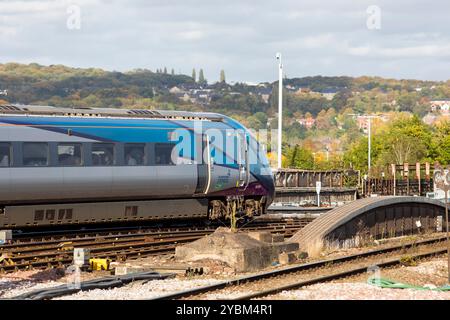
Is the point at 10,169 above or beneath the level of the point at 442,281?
above

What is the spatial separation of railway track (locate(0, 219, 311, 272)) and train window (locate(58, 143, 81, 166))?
209cm

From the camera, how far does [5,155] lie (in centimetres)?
2383

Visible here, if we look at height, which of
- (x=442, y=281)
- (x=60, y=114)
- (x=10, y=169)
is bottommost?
(x=442, y=281)

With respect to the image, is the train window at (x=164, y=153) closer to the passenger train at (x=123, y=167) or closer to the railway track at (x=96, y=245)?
the passenger train at (x=123, y=167)

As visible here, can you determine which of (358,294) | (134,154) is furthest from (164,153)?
(358,294)

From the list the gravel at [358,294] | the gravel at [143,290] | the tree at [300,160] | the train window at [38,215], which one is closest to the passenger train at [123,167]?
the train window at [38,215]

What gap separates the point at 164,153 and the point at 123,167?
5.43 ft

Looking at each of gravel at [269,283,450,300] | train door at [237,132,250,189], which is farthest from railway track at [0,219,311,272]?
gravel at [269,283,450,300]

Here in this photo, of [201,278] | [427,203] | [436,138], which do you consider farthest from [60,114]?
[436,138]

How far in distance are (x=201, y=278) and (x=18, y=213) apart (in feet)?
26.8

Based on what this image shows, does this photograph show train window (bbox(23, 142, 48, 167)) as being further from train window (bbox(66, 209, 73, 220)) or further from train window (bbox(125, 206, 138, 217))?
train window (bbox(125, 206, 138, 217))

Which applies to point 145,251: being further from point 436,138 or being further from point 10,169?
point 436,138

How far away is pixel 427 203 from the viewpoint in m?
32.3
